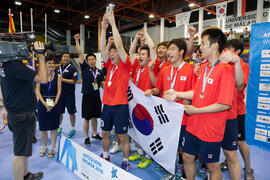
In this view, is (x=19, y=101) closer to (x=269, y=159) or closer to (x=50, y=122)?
(x=50, y=122)

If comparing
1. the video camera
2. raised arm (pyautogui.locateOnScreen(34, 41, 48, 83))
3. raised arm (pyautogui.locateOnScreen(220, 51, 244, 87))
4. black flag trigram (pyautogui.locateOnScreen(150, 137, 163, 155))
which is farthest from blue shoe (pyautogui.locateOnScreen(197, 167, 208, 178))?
the video camera

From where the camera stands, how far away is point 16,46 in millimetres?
1793

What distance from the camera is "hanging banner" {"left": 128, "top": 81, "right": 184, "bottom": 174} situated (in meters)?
2.11

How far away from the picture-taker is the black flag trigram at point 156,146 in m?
2.34

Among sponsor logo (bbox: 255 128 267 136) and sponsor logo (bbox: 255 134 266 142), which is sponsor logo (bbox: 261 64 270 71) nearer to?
sponsor logo (bbox: 255 128 267 136)

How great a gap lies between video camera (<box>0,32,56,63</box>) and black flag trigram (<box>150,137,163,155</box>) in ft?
5.97

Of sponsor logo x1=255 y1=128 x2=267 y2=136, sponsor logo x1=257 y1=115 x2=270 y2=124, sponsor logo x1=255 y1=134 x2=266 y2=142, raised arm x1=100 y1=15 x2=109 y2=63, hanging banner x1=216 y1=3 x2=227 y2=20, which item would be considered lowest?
sponsor logo x1=255 y1=134 x2=266 y2=142

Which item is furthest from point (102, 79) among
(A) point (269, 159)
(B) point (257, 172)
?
(A) point (269, 159)

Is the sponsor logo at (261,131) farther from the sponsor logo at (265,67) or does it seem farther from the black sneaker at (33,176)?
the black sneaker at (33,176)

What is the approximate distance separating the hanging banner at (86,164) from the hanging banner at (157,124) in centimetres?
73

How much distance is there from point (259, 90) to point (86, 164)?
3.50m

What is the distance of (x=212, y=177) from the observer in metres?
1.69

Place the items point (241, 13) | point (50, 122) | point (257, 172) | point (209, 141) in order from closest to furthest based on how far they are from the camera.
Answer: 1. point (209, 141)
2. point (257, 172)
3. point (50, 122)
4. point (241, 13)

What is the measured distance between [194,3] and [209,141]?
39.5ft
